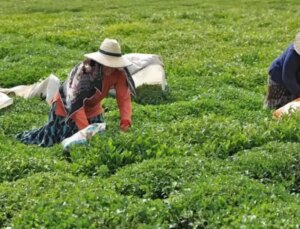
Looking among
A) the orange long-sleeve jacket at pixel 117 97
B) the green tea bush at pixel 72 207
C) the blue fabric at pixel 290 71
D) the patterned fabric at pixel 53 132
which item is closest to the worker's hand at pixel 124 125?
the orange long-sleeve jacket at pixel 117 97

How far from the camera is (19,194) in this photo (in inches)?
328

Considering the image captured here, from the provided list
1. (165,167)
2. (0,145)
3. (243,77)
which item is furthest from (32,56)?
(165,167)

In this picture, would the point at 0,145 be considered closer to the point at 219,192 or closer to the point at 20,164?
the point at 20,164

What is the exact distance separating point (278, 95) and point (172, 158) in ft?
11.7

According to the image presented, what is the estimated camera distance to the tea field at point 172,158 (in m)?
7.68

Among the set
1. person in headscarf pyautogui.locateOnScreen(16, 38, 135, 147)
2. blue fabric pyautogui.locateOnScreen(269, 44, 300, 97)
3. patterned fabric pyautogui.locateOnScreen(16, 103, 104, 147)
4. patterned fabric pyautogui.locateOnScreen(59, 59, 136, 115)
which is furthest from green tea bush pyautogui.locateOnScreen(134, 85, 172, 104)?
patterned fabric pyautogui.locateOnScreen(59, 59, 136, 115)

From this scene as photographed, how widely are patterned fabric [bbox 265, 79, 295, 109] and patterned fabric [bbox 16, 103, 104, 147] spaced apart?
296 centimetres

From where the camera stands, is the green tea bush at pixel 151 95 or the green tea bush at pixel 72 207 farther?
the green tea bush at pixel 151 95

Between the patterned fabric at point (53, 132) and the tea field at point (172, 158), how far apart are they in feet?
0.92

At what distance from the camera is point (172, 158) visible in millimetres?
9109

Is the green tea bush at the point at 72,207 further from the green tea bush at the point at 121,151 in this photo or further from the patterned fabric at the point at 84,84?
the patterned fabric at the point at 84,84

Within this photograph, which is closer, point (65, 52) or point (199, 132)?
point (199, 132)

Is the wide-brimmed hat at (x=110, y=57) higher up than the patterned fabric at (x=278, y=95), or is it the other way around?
the wide-brimmed hat at (x=110, y=57)

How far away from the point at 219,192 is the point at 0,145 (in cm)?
348
